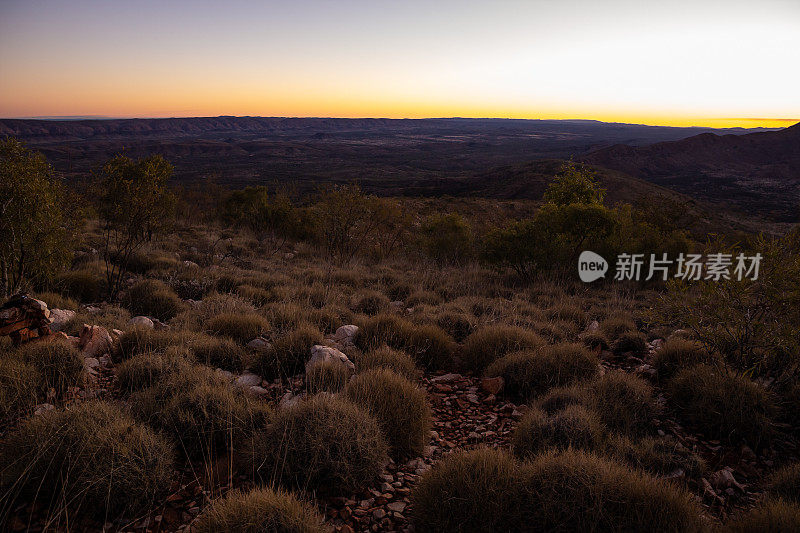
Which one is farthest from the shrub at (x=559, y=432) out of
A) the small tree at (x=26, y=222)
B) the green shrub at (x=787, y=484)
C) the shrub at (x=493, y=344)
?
the small tree at (x=26, y=222)

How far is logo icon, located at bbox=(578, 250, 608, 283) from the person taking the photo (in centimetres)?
1124

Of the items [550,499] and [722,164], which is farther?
[722,164]

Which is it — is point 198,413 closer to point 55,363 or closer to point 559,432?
point 55,363

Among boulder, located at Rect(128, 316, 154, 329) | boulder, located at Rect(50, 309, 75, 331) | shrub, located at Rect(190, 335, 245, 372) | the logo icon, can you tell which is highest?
boulder, located at Rect(50, 309, 75, 331)

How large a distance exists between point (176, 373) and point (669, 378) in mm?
5723

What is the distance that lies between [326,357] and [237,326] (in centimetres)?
189

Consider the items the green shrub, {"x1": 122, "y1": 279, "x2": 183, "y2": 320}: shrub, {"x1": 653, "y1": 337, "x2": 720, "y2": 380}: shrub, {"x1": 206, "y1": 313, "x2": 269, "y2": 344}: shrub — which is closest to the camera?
the green shrub

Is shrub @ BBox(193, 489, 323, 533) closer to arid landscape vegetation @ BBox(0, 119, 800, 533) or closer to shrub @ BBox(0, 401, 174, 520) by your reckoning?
Answer: arid landscape vegetation @ BBox(0, 119, 800, 533)

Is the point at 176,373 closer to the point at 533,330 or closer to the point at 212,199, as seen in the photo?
the point at 533,330

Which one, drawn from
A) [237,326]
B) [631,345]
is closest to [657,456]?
[631,345]

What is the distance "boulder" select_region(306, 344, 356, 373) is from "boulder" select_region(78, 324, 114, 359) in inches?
101

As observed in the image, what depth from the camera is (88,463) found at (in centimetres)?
277

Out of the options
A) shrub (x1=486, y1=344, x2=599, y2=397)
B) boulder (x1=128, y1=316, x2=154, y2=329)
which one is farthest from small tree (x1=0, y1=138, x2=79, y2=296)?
shrub (x1=486, y1=344, x2=599, y2=397)

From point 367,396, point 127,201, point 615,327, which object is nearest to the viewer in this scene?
point 367,396
